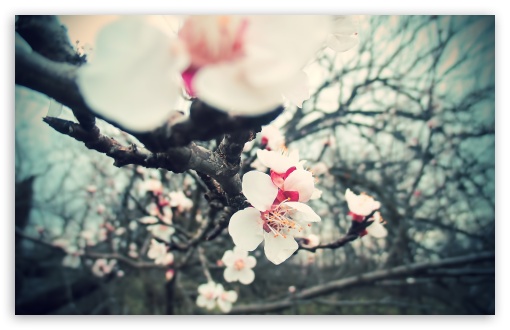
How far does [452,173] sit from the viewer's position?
2.18 metres

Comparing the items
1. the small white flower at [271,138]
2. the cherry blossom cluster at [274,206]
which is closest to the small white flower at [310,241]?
the small white flower at [271,138]

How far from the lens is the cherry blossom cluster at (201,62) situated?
0.28m

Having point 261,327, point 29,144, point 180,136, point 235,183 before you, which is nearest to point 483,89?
point 261,327

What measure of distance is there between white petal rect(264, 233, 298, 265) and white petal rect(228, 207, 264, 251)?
3 cm

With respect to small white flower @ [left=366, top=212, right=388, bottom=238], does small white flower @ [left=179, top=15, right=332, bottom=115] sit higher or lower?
higher

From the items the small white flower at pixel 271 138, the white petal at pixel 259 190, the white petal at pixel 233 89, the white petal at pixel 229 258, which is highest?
the small white flower at pixel 271 138

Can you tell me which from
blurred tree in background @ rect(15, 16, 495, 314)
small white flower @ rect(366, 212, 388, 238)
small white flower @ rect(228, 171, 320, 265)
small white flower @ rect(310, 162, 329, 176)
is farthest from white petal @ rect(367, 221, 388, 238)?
small white flower @ rect(310, 162, 329, 176)

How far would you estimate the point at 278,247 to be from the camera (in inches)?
24.1

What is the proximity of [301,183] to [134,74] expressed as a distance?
34 cm

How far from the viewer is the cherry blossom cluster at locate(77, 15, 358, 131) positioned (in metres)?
0.28

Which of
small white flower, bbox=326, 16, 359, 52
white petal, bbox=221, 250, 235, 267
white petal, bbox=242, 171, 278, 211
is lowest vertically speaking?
white petal, bbox=221, 250, 235, 267

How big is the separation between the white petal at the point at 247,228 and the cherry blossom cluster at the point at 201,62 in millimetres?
302

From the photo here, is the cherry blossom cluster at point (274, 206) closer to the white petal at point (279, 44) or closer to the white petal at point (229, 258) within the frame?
the white petal at point (279, 44)

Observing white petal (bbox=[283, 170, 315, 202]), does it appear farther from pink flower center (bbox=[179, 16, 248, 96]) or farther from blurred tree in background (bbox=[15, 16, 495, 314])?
blurred tree in background (bbox=[15, 16, 495, 314])
